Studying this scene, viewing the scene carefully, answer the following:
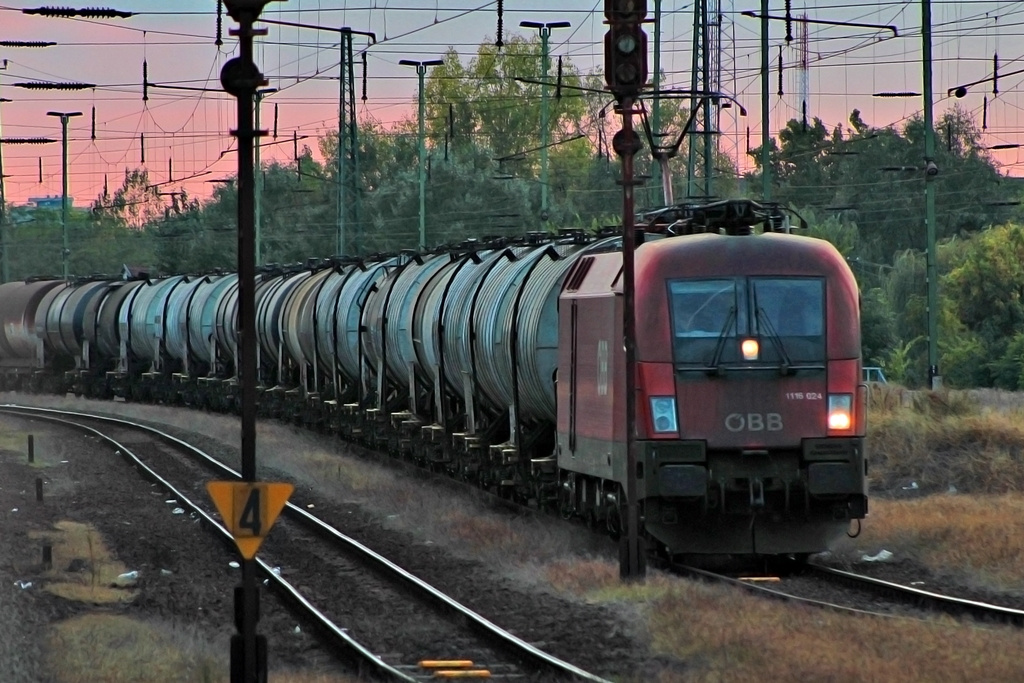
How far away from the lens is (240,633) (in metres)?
10.1


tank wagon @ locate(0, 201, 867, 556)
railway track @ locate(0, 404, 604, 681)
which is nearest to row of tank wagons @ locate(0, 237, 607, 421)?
tank wagon @ locate(0, 201, 867, 556)

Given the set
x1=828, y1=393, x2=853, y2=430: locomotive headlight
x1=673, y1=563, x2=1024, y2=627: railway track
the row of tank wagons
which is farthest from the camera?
the row of tank wagons

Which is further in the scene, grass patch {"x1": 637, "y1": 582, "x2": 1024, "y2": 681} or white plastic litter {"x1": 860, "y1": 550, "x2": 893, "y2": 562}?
white plastic litter {"x1": 860, "y1": 550, "x2": 893, "y2": 562}

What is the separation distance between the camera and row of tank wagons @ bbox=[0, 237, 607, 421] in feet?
67.3

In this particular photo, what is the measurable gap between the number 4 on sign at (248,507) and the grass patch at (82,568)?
5.43 m

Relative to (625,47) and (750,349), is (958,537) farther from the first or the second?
(625,47)

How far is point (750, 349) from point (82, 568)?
23.6ft

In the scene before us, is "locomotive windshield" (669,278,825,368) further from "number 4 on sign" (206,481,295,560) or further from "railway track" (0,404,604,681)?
"number 4 on sign" (206,481,295,560)

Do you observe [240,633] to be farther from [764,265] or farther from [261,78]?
[764,265]

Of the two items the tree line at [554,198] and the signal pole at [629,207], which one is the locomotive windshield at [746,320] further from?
the tree line at [554,198]

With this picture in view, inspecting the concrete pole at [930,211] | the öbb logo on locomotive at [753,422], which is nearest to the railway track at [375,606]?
the öbb logo on locomotive at [753,422]

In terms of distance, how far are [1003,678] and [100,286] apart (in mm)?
46125

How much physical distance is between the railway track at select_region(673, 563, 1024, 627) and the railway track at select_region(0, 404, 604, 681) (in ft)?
8.43

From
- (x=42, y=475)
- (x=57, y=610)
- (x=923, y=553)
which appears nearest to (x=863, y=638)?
(x=923, y=553)
